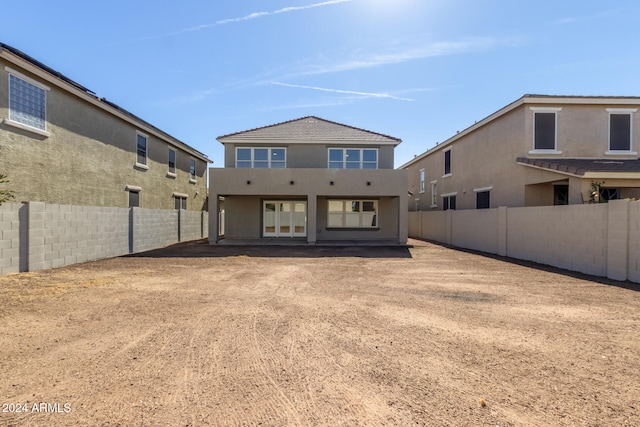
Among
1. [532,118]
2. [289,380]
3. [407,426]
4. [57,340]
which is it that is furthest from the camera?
[532,118]

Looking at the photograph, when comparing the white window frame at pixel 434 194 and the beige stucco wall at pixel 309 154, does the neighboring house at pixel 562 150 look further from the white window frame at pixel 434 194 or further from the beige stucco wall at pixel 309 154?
the white window frame at pixel 434 194

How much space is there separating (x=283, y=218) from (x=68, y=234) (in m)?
11.0

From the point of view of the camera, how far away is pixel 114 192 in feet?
49.6

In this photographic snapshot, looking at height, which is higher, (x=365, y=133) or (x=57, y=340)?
(x=365, y=133)

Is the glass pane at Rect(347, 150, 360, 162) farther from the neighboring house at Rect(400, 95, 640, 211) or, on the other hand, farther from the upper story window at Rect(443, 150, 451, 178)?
the upper story window at Rect(443, 150, 451, 178)

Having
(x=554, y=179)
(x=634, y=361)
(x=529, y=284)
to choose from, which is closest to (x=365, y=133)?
(x=554, y=179)

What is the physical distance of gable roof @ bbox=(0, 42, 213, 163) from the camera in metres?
9.79

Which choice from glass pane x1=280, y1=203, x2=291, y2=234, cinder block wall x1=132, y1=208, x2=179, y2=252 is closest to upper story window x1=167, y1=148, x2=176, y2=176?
cinder block wall x1=132, y1=208, x2=179, y2=252

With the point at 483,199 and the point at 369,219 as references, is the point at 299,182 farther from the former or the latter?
the point at 483,199

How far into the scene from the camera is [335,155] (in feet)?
61.0

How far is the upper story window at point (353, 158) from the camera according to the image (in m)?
18.5

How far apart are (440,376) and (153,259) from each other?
1176 centimetres

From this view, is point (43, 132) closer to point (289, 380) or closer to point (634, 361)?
point (289, 380)

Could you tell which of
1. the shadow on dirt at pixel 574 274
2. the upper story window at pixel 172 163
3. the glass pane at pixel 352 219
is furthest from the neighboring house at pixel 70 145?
the shadow on dirt at pixel 574 274
